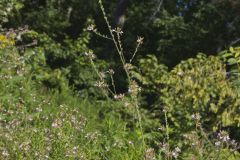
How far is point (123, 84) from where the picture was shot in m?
10.2

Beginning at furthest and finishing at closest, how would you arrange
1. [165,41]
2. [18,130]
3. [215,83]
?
[165,41] → [215,83] → [18,130]

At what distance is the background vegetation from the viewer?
12.8 ft

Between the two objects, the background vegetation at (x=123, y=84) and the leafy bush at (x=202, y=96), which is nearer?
the background vegetation at (x=123, y=84)

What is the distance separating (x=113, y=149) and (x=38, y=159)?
0.96m

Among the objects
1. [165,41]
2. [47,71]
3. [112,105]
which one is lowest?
[112,105]

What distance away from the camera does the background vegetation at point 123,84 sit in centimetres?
390

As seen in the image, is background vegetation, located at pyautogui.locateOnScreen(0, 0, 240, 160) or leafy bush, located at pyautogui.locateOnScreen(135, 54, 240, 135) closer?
background vegetation, located at pyautogui.locateOnScreen(0, 0, 240, 160)

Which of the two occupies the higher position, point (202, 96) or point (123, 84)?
point (123, 84)

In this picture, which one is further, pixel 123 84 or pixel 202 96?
pixel 123 84

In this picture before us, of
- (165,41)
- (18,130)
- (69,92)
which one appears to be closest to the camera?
(18,130)

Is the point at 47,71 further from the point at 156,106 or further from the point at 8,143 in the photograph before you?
the point at 8,143

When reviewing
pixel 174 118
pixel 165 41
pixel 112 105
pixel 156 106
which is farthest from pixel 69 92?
pixel 165 41

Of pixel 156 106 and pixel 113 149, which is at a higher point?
pixel 156 106

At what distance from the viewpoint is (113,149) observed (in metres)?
4.48
